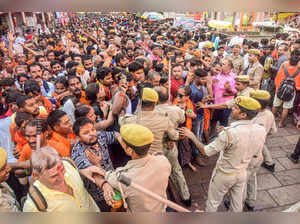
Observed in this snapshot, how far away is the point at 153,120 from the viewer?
2578 millimetres

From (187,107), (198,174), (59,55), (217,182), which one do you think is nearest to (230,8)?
(217,182)

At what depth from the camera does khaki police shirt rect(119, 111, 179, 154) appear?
8.45 ft

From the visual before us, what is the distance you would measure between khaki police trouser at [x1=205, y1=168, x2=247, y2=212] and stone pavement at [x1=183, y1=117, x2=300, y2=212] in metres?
0.59

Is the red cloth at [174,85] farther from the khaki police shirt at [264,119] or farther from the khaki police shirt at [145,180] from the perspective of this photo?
the khaki police shirt at [145,180]

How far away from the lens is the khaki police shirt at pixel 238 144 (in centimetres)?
230

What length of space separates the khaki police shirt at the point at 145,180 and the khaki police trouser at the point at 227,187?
1.13 m

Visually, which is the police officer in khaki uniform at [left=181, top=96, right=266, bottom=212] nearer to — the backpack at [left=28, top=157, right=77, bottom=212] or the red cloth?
the red cloth

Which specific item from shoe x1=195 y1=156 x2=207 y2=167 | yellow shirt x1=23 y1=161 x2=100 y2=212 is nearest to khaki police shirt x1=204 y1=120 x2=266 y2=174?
yellow shirt x1=23 y1=161 x2=100 y2=212

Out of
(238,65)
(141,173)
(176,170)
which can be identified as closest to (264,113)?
(176,170)

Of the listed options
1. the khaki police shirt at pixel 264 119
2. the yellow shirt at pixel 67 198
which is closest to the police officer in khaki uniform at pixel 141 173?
the yellow shirt at pixel 67 198

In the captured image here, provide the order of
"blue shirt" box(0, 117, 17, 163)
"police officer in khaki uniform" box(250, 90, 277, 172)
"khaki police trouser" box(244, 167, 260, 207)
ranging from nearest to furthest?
"blue shirt" box(0, 117, 17, 163) → "police officer in khaki uniform" box(250, 90, 277, 172) → "khaki police trouser" box(244, 167, 260, 207)
